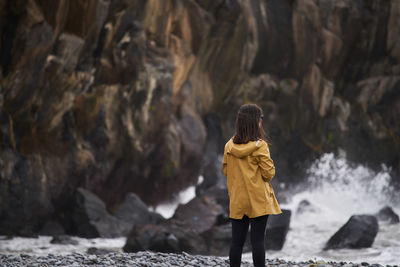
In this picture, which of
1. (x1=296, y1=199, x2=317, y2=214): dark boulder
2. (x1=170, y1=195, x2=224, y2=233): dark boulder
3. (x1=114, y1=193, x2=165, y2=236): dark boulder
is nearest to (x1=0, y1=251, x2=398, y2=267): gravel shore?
(x1=170, y1=195, x2=224, y2=233): dark boulder

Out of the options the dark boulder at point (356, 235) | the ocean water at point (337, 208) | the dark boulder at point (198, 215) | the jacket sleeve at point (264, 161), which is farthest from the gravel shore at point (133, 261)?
the dark boulder at point (198, 215)

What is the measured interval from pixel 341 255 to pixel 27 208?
8944 mm

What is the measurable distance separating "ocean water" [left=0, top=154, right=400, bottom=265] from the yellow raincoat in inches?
240

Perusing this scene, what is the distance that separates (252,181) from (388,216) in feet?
46.2

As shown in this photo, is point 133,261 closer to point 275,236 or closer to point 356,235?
point 275,236

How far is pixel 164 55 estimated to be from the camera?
21.4 meters

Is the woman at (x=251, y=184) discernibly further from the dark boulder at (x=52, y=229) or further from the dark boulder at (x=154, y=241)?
the dark boulder at (x=52, y=229)

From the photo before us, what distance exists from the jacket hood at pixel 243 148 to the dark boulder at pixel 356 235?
27.9 ft

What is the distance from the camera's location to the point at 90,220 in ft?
50.1

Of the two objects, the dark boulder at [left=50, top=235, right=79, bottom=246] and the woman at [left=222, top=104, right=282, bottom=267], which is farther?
the dark boulder at [left=50, top=235, right=79, bottom=246]

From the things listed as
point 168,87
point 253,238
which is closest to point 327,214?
point 168,87

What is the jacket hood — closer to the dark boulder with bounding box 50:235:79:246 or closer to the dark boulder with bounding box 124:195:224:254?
the dark boulder with bounding box 124:195:224:254

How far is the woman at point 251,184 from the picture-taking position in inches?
237

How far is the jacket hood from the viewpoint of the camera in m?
6.08
